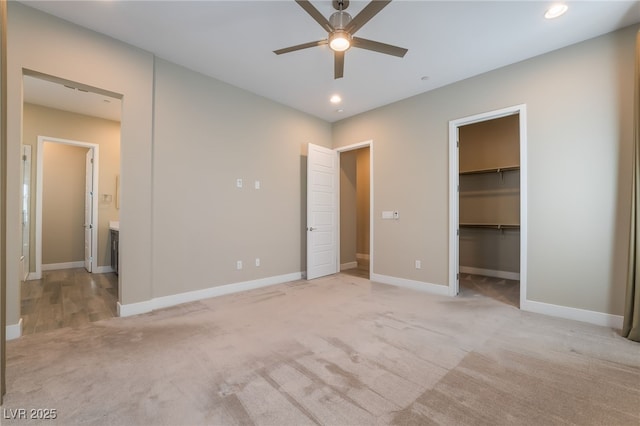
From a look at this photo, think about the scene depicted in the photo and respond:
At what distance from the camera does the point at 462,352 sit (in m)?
2.28

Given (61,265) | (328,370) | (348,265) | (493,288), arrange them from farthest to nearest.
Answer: (348,265)
(61,265)
(493,288)
(328,370)

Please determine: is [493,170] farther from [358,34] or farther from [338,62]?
[338,62]

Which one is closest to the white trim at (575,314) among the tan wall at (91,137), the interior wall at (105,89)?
the interior wall at (105,89)

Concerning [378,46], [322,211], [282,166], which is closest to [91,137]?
[282,166]

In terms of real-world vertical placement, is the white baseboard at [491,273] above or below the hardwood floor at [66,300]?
above

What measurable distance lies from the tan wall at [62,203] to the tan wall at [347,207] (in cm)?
563

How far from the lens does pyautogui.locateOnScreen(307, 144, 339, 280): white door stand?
4.89 metres

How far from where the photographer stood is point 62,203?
5.68m

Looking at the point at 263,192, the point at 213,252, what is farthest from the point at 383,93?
the point at 213,252

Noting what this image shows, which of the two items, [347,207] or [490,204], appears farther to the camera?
[347,207]

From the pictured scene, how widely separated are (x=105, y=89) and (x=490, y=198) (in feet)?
20.0

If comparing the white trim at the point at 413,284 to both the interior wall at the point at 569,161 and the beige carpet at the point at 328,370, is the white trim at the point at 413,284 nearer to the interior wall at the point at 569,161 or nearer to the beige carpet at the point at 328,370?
the interior wall at the point at 569,161

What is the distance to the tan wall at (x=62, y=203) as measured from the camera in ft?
18.1

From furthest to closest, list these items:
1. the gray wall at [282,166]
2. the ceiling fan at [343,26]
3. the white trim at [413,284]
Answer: the white trim at [413,284] < the gray wall at [282,166] < the ceiling fan at [343,26]
